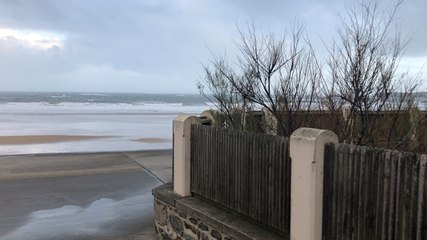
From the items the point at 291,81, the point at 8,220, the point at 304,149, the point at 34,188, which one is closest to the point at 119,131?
the point at 34,188

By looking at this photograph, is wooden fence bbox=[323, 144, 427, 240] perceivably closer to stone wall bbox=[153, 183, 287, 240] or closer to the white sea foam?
stone wall bbox=[153, 183, 287, 240]

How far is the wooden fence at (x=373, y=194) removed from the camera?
11.0 feet

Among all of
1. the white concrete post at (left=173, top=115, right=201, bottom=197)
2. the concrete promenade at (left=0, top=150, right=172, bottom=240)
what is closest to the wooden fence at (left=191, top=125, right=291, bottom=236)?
the white concrete post at (left=173, top=115, right=201, bottom=197)

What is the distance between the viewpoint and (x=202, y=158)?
252 inches

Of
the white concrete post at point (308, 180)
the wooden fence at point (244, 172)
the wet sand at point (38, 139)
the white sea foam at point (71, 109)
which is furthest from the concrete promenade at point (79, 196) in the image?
the white sea foam at point (71, 109)

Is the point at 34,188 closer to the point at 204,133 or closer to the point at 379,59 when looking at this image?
the point at 204,133

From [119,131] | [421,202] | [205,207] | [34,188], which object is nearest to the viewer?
[421,202]

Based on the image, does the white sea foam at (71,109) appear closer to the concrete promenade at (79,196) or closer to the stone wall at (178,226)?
the concrete promenade at (79,196)

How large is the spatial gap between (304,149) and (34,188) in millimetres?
7936

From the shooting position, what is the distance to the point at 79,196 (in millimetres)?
9578

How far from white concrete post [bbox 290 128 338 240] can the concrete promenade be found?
3432 mm

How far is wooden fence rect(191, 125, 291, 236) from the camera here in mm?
4805

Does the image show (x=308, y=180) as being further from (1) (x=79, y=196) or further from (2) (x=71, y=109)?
(2) (x=71, y=109)

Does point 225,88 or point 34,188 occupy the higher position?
point 225,88
